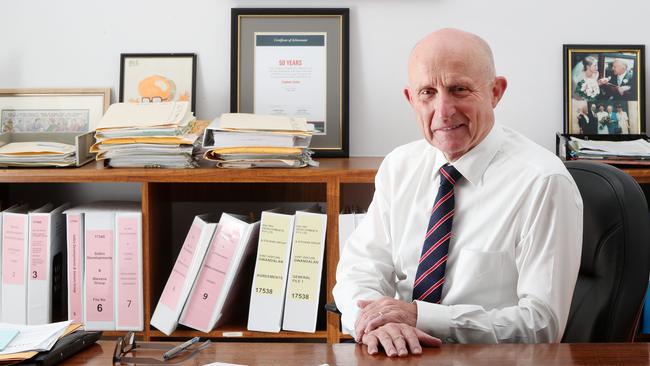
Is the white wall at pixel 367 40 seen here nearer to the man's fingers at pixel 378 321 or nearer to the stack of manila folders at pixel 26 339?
the man's fingers at pixel 378 321

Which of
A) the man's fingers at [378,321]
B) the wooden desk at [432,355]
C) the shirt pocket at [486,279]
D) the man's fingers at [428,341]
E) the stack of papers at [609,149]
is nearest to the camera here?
the wooden desk at [432,355]

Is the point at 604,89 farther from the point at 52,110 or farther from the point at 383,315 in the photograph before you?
the point at 52,110

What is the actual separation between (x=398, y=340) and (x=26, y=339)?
2.17 feet

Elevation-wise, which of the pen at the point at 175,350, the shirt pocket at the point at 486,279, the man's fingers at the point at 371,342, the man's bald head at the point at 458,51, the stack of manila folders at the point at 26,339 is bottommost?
the man's fingers at the point at 371,342

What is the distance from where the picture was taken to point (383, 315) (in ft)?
5.02

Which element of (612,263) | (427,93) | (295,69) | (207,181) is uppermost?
(295,69)

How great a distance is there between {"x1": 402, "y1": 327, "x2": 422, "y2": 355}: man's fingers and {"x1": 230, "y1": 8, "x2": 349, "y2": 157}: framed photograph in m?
1.32

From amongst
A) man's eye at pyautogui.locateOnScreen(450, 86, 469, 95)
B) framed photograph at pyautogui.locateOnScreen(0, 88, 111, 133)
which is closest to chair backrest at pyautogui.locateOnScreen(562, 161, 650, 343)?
man's eye at pyautogui.locateOnScreen(450, 86, 469, 95)

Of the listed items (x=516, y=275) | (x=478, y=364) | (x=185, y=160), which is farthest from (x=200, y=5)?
(x=478, y=364)

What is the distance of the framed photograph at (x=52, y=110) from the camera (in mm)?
2732

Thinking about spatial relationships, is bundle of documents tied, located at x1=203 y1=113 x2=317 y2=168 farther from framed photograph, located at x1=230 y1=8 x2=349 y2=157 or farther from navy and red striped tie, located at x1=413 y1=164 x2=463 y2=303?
navy and red striped tie, located at x1=413 y1=164 x2=463 y2=303

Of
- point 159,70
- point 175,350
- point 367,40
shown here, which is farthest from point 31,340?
point 367,40

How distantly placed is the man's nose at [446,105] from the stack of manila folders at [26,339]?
865mm

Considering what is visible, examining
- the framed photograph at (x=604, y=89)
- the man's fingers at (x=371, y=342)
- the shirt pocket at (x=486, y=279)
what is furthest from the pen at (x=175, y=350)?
the framed photograph at (x=604, y=89)
